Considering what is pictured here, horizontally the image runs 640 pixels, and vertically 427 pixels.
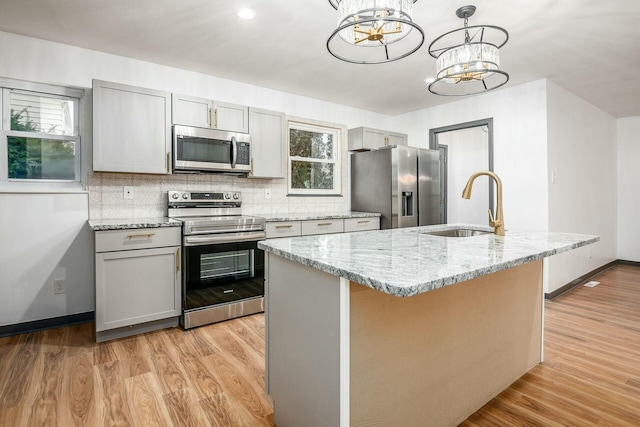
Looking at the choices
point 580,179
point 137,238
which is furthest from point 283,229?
point 580,179

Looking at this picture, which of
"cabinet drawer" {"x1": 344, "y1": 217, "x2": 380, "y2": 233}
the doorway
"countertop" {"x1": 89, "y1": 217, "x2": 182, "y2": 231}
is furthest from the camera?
the doorway

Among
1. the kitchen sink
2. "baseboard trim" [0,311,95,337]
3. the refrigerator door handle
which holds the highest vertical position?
the refrigerator door handle

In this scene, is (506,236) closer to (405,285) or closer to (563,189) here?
(405,285)

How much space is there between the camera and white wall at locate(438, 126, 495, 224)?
602cm

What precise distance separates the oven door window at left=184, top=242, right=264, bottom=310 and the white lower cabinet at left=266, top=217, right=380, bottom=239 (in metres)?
0.32

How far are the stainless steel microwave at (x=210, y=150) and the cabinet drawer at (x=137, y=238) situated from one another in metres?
0.67

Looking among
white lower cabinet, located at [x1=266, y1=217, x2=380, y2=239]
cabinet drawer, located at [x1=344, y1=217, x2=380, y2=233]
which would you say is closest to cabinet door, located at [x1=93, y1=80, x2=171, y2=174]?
white lower cabinet, located at [x1=266, y1=217, x2=380, y2=239]

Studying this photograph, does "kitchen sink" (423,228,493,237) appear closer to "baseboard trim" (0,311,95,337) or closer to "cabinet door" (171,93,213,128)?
"cabinet door" (171,93,213,128)

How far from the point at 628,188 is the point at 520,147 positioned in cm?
320

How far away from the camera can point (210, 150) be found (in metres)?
3.27

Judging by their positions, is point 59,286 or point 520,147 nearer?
point 59,286

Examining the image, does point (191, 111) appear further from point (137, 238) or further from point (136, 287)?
point (136, 287)

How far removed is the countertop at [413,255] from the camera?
104 centimetres

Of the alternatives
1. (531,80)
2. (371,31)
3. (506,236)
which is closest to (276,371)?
(506,236)
